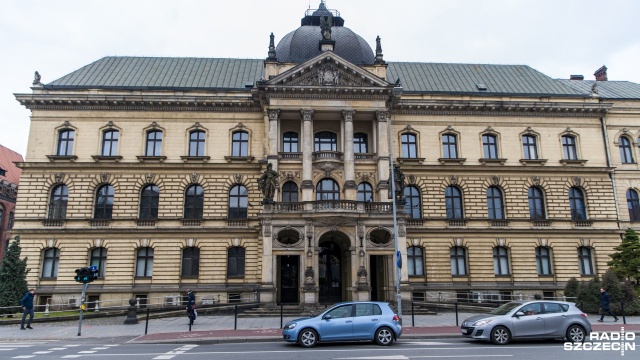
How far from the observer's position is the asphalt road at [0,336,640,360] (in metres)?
12.4

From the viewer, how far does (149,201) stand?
3425 cm

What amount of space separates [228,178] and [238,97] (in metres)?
6.37

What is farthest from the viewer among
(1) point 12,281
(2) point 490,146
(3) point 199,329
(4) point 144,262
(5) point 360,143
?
(2) point 490,146

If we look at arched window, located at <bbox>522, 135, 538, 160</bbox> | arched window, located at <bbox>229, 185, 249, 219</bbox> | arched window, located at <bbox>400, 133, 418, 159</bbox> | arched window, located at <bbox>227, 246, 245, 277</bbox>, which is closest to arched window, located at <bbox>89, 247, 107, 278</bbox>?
arched window, located at <bbox>227, 246, 245, 277</bbox>

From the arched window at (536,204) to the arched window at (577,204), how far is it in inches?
90.2

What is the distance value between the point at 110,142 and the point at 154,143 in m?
3.35

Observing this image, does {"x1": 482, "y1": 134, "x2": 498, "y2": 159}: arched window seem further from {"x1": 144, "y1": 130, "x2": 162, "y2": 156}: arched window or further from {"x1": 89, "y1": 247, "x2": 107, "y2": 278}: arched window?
{"x1": 89, "y1": 247, "x2": 107, "y2": 278}: arched window

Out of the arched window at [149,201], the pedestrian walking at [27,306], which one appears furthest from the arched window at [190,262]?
the pedestrian walking at [27,306]

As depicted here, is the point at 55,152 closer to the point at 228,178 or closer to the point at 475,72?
the point at 228,178

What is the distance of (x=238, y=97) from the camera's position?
116ft

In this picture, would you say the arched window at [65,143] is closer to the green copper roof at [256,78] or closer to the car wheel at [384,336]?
the green copper roof at [256,78]

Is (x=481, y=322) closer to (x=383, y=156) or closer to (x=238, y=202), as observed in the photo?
(x=383, y=156)

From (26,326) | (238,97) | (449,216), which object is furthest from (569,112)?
(26,326)

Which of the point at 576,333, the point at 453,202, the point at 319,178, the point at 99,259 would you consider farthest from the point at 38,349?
the point at 453,202
